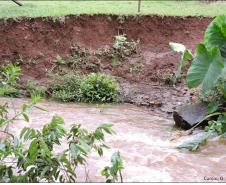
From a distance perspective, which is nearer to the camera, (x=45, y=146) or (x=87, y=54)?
(x=45, y=146)

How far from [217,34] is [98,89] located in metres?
3.21

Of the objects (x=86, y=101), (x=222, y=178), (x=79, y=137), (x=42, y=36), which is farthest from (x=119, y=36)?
(x=79, y=137)

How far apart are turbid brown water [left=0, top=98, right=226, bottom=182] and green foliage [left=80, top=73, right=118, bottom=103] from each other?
12.7 inches

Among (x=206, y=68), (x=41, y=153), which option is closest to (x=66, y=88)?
(x=206, y=68)

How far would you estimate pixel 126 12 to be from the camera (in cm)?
1172

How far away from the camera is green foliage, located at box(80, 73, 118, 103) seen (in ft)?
29.6

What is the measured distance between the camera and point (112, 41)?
1123 centimetres

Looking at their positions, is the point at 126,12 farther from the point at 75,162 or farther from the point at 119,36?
the point at 75,162

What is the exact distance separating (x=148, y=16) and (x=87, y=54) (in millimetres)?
2122

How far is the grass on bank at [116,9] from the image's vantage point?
11.3 meters

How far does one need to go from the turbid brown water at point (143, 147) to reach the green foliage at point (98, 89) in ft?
1.06

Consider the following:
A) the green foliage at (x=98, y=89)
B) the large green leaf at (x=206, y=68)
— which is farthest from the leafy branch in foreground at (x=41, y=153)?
the green foliage at (x=98, y=89)

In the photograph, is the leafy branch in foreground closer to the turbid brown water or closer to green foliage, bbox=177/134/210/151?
the turbid brown water

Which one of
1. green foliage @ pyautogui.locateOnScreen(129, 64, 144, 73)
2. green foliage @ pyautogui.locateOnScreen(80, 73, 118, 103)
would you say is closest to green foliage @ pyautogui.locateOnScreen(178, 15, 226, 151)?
green foliage @ pyautogui.locateOnScreen(80, 73, 118, 103)
